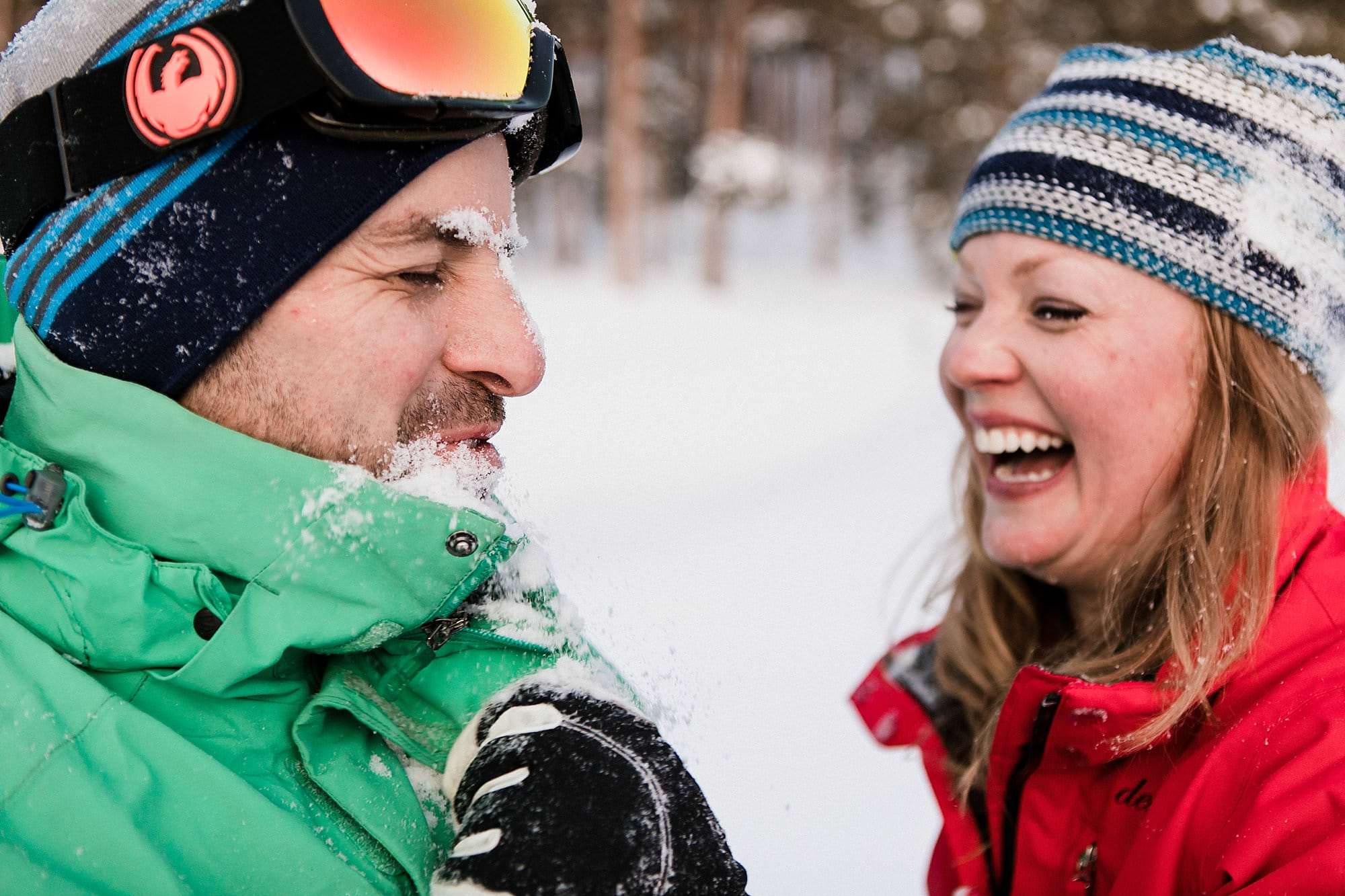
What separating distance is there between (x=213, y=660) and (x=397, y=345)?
517 mm

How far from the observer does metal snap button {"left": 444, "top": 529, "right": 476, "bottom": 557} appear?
53.9 inches

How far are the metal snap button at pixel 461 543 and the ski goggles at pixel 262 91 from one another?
2.03ft

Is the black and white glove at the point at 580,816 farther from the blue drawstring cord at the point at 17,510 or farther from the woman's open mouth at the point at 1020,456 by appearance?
the woman's open mouth at the point at 1020,456

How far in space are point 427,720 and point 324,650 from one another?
0.21 meters

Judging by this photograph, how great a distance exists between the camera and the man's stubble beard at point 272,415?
57.4 inches

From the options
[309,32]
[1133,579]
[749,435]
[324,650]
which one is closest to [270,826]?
[324,650]

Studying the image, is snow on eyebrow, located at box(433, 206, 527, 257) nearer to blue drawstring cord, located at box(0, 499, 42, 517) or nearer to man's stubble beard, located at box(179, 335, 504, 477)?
man's stubble beard, located at box(179, 335, 504, 477)

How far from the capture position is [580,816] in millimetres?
1175

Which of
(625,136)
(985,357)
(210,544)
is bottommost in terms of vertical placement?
(210,544)

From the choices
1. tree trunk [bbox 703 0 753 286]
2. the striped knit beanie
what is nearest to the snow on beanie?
the striped knit beanie

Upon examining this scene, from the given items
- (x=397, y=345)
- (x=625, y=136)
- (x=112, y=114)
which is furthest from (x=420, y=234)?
(x=625, y=136)

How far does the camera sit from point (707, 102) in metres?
25.3

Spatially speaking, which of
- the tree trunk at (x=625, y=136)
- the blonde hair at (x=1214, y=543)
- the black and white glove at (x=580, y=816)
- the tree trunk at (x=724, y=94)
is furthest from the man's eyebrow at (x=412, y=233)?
the tree trunk at (x=724, y=94)

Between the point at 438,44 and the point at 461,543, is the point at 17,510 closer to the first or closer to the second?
the point at 461,543
